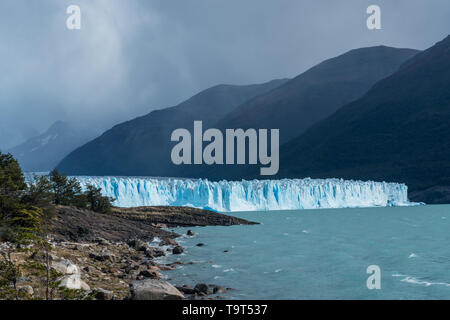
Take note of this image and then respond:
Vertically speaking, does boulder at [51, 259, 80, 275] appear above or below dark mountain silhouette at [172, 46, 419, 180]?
below

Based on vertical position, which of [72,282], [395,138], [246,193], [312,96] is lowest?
[72,282]

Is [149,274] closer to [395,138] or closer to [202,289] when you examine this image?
[202,289]

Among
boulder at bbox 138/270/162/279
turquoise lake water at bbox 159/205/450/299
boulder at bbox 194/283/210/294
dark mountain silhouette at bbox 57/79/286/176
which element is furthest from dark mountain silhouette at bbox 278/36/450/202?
boulder at bbox 194/283/210/294

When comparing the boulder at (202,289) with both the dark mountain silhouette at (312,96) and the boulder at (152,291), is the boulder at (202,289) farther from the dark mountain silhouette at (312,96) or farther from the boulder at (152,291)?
the dark mountain silhouette at (312,96)

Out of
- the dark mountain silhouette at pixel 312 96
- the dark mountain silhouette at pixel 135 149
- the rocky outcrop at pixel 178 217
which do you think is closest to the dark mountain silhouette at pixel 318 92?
the dark mountain silhouette at pixel 312 96

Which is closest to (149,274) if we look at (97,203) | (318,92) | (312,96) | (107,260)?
(107,260)

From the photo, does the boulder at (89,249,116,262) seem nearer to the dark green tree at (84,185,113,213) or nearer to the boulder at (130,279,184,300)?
the boulder at (130,279,184,300)
